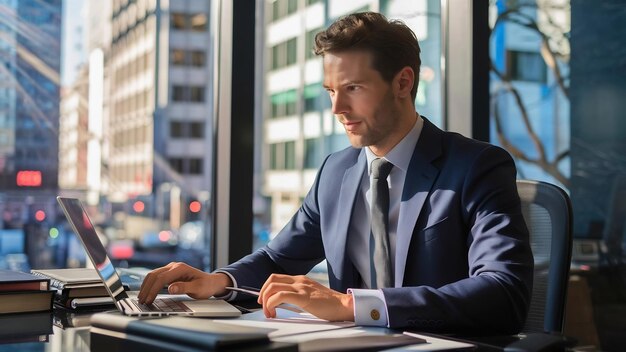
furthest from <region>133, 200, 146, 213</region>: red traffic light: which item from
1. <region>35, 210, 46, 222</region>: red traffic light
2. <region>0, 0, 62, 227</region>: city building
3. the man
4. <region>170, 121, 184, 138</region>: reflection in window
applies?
the man

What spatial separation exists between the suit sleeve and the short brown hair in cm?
31

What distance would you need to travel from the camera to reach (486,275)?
4.39 ft

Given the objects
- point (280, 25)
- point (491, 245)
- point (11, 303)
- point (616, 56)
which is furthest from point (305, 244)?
point (280, 25)

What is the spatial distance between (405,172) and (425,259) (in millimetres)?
232

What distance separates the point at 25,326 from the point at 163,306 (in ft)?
0.86

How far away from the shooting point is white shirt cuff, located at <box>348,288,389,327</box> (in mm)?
1236

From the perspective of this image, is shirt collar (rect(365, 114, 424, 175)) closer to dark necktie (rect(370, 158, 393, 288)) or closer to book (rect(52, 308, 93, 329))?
dark necktie (rect(370, 158, 393, 288))

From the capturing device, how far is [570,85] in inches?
133

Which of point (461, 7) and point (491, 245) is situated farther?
point (461, 7)

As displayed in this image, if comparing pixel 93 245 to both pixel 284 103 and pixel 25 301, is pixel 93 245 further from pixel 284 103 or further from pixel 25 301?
pixel 284 103

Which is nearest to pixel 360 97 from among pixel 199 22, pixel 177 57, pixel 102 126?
pixel 199 22

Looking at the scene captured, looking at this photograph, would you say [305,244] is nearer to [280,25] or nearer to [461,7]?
[461,7]

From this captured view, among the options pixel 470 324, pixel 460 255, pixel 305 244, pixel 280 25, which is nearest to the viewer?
pixel 470 324

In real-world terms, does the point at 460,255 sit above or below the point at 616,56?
below
